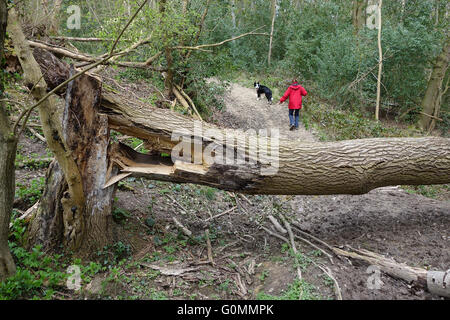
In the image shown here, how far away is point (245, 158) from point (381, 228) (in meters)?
2.57

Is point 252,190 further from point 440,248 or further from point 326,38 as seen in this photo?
point 326,38

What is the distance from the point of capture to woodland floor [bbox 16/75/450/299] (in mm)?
3758

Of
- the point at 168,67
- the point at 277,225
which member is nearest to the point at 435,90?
the point at 168,67

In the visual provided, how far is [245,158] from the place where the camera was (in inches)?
172

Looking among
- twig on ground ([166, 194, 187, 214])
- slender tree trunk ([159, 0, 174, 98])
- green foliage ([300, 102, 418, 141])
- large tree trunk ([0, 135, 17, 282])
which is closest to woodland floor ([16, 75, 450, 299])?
twig on ground ([166, 194, 187, 214])

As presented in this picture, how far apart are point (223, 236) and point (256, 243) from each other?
1.70ft

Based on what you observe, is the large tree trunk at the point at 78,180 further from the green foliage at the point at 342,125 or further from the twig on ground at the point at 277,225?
the green foliage at the point at 342,125

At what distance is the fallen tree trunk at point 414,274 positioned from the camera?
11.8 ft

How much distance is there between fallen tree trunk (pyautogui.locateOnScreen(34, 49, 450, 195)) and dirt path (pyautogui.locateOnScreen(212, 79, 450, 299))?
0.70 meters

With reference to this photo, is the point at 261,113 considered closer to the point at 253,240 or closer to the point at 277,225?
the point at 277,225

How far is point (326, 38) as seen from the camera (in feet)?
49.2

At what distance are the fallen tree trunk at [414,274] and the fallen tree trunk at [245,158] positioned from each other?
109cm

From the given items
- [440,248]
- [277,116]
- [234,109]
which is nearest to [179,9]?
[234,109]

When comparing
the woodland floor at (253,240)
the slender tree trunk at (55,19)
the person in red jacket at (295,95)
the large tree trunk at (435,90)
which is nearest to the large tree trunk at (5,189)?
the woodland floor at (253,240)
